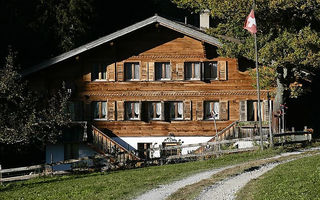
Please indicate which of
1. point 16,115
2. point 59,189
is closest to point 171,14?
point 16,115

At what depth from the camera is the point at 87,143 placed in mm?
42375

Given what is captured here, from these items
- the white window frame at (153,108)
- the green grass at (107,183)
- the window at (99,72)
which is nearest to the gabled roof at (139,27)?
the window at (99,72)

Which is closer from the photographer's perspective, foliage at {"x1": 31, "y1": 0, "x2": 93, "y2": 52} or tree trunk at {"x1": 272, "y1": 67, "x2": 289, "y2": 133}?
tree trunk at {"x1": 272, "y1": 67, "x2": 289, "y2": 133}

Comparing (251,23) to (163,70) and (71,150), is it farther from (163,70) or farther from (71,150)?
(71,150)

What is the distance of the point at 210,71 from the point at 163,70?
10.9ft

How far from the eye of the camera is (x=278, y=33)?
123 ft

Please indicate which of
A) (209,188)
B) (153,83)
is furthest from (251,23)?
(209,188)

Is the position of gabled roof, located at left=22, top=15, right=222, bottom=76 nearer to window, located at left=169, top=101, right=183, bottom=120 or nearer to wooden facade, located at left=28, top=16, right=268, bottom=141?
wooden facade, located at left=28, top=16, right=268, bottom=141

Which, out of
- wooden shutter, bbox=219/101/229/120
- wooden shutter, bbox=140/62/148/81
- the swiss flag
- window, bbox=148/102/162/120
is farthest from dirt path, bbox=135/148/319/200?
wooden shutter, bbox=140/62/148/81

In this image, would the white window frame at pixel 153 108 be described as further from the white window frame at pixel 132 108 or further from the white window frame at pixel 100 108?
the white window frame at pixel 100 108

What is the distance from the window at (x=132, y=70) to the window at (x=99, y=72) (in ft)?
5.03

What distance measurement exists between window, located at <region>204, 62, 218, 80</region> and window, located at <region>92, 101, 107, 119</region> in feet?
24.8

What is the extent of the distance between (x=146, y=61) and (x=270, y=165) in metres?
16.4

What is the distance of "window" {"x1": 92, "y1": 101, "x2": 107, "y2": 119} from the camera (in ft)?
145
